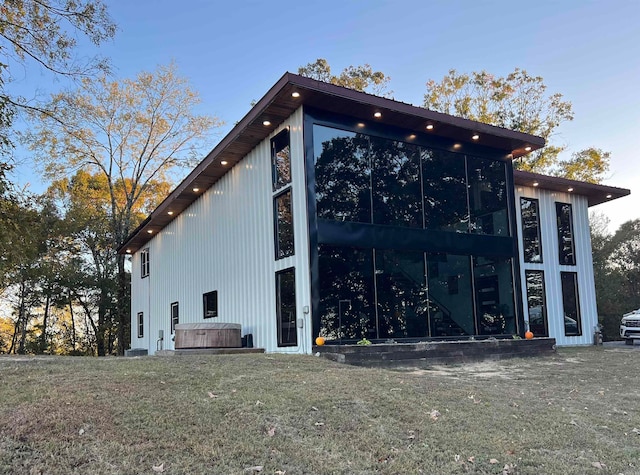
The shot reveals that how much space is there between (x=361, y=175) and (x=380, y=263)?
175 centimetres

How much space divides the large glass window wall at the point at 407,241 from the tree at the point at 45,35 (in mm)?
4084

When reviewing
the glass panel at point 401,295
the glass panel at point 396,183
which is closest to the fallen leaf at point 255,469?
the glass panel at point 401,295

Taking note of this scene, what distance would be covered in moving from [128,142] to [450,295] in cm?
1841

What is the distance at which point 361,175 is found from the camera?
10.4 metres

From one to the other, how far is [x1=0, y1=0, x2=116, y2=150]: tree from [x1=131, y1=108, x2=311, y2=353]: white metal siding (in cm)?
371

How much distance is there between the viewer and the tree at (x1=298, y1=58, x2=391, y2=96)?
2538 cm

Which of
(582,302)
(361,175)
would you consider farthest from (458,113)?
(361,175)

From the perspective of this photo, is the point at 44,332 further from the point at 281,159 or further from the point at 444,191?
the point at 444,191

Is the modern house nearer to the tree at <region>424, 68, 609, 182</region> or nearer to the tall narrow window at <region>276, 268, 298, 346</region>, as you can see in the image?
the tall narrow window at <region>276, 268, 298, 346</region>

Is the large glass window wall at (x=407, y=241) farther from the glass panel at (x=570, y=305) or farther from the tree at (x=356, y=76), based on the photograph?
the tree at (x=356, y=76)

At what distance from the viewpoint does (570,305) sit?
14570mm

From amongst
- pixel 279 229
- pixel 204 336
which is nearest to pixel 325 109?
pixel 279 229

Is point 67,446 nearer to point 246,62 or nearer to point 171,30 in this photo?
point 171,30

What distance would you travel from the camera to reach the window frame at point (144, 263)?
793 inches
